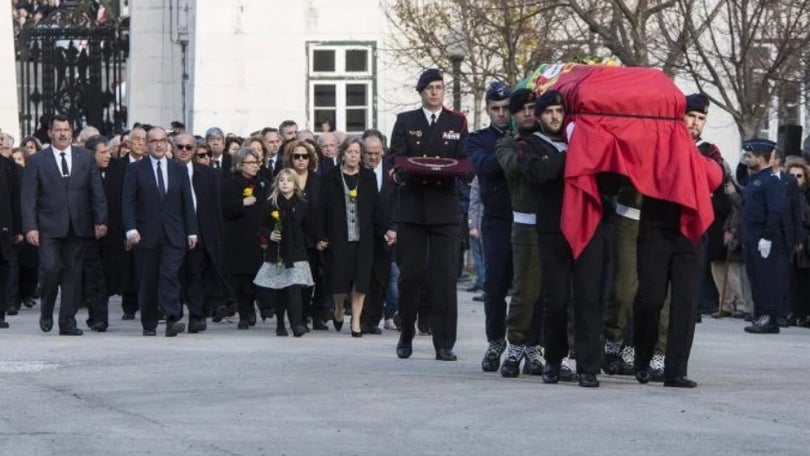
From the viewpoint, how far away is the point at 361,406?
1258 centimetres

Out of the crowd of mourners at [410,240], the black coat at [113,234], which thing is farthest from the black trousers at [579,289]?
the black coat at [113,234]

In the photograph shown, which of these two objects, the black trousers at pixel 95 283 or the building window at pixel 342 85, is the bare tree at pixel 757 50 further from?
the black trousers at pixel 95 283

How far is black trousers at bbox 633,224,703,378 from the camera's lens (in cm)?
1368

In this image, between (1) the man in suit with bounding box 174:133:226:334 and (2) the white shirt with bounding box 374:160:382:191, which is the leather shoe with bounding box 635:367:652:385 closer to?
(2) the white shirt with bounding box 374:160:382:191

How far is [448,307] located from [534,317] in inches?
62.7

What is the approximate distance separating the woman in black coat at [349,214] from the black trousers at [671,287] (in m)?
6.84

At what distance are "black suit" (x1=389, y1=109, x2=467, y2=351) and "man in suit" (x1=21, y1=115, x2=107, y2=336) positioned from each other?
4.65 m


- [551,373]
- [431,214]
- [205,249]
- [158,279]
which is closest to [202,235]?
[205,249]

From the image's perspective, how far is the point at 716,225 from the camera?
24.7 m

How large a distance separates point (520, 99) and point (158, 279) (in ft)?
21.8

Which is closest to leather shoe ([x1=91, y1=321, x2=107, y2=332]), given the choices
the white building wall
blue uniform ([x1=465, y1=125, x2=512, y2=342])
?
blue uniform ([x1=465, y1=125, x2=512, y2=342])

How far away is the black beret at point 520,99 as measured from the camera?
46.0 feet

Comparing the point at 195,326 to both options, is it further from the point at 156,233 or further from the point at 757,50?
the point at 757,50

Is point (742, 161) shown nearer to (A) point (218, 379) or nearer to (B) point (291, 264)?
(B) point (291, 264)
